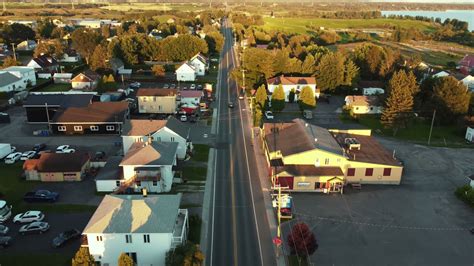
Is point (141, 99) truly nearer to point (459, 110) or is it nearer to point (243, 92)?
point (243, 92)

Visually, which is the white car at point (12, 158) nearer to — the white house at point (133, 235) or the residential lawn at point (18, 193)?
the residential lawn at point (18, 193)

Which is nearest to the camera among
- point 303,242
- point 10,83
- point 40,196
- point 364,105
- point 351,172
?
point 303,242

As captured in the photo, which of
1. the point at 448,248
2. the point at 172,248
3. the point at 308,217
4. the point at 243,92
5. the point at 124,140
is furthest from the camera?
the point at 243,92

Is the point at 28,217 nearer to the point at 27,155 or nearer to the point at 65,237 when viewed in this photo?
the point at 65,237

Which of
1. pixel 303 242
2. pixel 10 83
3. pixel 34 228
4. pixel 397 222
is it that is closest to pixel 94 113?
pixel 34 228

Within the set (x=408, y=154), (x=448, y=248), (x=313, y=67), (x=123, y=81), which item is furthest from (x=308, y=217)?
(x=123, y=81)

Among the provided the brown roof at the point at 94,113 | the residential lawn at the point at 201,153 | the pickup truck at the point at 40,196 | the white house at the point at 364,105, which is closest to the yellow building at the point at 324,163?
the residential lawn at the point at 201,153

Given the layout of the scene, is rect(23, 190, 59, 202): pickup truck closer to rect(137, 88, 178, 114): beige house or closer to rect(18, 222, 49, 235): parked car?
rect(18, 222, 49, 235): parked car
